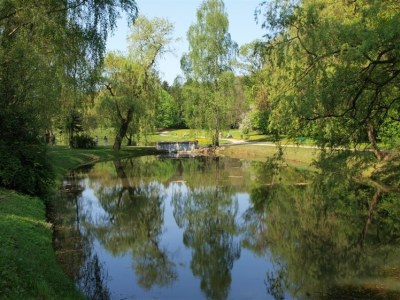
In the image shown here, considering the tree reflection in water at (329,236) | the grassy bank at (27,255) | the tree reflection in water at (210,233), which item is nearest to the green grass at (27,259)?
the grassy bank at (27,255)

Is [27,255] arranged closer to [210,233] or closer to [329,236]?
[210,233]

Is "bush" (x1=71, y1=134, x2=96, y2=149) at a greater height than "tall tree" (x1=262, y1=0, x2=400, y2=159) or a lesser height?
lesser

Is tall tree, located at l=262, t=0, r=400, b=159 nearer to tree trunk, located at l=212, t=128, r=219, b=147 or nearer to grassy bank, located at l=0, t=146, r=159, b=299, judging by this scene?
grassy bank, located at l=0, t=146, r=159, b=299

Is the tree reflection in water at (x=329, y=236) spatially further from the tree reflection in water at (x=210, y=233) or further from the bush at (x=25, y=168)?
the bush at (x=25, y=168)

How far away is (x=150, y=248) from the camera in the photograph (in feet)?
47.8

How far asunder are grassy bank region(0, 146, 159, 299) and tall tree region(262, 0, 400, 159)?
6383mm

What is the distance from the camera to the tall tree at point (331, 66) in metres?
9.79

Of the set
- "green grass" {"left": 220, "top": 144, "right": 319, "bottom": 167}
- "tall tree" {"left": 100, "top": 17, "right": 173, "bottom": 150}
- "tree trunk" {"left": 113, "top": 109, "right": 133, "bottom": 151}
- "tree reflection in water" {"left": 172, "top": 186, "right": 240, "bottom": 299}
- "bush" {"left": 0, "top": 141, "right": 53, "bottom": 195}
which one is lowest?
"tree reflection in water" {"left": 172, "top": 186, "right": 240, "bottom": 299}

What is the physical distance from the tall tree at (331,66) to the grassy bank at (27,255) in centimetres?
638

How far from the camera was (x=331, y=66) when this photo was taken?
36.4 ft

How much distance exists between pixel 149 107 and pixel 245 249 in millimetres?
32003

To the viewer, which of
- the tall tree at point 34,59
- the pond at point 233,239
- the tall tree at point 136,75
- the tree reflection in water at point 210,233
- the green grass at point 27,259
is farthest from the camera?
the tall tree at point 136,75

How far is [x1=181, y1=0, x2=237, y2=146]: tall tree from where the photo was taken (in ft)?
153

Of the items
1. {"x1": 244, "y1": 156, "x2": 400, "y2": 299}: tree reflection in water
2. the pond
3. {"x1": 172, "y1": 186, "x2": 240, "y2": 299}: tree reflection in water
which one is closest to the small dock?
the pond
